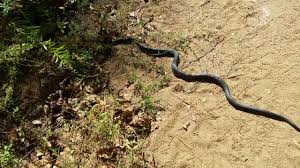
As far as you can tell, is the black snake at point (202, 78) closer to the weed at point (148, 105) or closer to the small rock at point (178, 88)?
the small rock at point (178, 88)

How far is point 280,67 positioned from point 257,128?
88 centimetres

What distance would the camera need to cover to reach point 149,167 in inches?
180

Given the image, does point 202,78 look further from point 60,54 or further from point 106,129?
point 60,54

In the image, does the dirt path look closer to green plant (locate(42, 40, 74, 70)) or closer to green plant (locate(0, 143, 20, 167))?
green plant (locate(42, 40, 74, 70))

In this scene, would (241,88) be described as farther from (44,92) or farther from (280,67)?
(44,92)

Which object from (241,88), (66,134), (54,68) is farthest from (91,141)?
(241,88)

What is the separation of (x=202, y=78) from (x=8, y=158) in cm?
221

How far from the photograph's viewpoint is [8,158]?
494 centimetres

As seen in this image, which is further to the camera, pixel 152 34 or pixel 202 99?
pixel 152 34

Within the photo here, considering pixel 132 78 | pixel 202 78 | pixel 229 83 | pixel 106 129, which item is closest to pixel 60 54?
pixel 132 78

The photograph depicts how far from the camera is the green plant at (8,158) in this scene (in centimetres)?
491

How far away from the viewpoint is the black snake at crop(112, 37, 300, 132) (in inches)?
185

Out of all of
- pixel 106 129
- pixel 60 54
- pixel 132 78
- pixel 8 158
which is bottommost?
pixel 8 158

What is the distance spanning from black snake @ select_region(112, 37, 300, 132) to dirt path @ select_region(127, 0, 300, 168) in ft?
0.19
